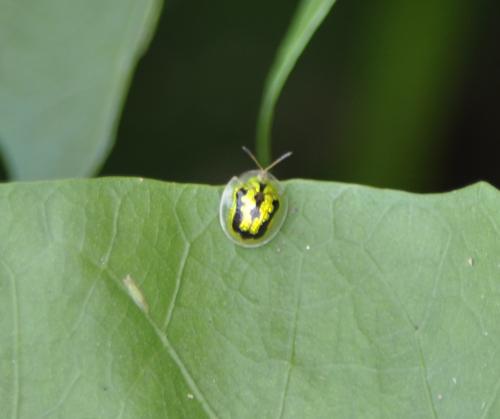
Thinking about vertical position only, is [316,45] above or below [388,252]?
below

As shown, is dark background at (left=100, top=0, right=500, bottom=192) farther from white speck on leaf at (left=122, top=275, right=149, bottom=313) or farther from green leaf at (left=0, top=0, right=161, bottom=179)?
white speck on leaf at (left=122, top=275, right=149, bottom=313)

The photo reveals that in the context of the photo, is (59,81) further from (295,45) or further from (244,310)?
(244,310)

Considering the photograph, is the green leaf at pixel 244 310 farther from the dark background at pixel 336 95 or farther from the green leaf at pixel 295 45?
the dark background at pixel 336 95

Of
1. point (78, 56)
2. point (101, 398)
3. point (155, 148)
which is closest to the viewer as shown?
point (101, 398)

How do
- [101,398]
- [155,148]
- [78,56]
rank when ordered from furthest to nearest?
1. [155,148]
2. [78,56]
3. [101,398]

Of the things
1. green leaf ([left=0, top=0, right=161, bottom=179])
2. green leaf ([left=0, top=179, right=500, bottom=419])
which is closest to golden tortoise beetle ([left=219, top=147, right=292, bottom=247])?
green leaf ([left=0, top=179, right=500, bottom=419])

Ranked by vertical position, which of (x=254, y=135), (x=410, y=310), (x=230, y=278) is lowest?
(x=254, y=135)

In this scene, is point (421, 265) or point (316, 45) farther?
point (316, 45)

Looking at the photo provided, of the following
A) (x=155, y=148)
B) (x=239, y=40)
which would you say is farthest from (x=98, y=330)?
(x=239, y=40)

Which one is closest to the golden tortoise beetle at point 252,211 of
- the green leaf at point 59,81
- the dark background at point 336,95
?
the green leaf at point 59,81

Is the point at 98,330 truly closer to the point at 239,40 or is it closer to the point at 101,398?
the point at 101,398
